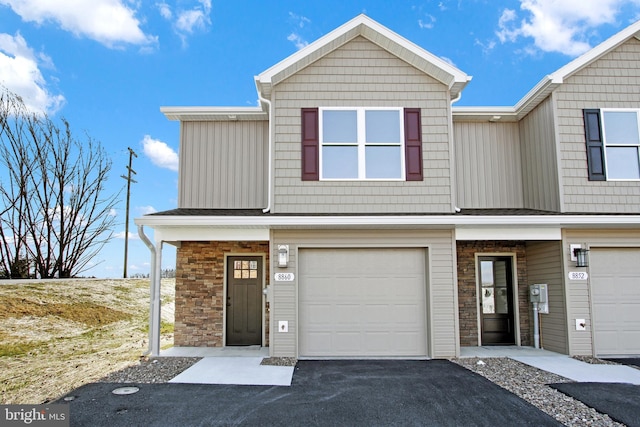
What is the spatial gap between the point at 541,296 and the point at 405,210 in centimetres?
342

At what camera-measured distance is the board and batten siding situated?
27.5 ft

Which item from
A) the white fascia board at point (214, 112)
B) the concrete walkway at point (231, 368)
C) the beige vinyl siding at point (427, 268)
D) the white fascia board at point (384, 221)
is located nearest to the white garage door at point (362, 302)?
the beige vinyl siding at point (427, 268)

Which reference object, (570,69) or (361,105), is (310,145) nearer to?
(361,105)

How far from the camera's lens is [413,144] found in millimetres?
8562

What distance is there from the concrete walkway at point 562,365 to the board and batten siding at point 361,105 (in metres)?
3.00

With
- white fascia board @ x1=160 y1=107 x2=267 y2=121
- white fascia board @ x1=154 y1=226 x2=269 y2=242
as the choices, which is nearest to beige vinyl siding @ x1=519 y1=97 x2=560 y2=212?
white fascia board @ x1=154 y1=226 x2=269 y2=242

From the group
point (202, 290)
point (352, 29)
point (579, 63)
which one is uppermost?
point (352, 29)

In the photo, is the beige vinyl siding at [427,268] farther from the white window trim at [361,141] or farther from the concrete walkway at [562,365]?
the white window trim at [361,141]

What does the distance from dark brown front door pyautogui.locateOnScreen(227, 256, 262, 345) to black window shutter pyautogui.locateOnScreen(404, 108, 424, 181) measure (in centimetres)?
381

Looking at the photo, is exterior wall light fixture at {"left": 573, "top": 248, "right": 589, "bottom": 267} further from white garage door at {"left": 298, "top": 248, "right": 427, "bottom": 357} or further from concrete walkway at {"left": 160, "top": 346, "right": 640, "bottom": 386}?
white garage door at {"left": 298, "top": 248, "right": 427, "bottom": 357}

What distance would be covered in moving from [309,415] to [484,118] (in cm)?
773

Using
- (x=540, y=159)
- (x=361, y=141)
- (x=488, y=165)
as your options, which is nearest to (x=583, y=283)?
(x=540, y=159)

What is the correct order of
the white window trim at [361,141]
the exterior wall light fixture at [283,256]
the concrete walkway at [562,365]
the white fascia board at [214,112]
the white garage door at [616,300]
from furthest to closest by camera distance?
the white fascia board at [214,112] → the white window trim at [361,141] → the white garage door at [616,300] → the exterior wall light fixture at [283,256] → the concrete walkway at [562,365]

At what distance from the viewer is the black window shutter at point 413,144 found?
334 inches
